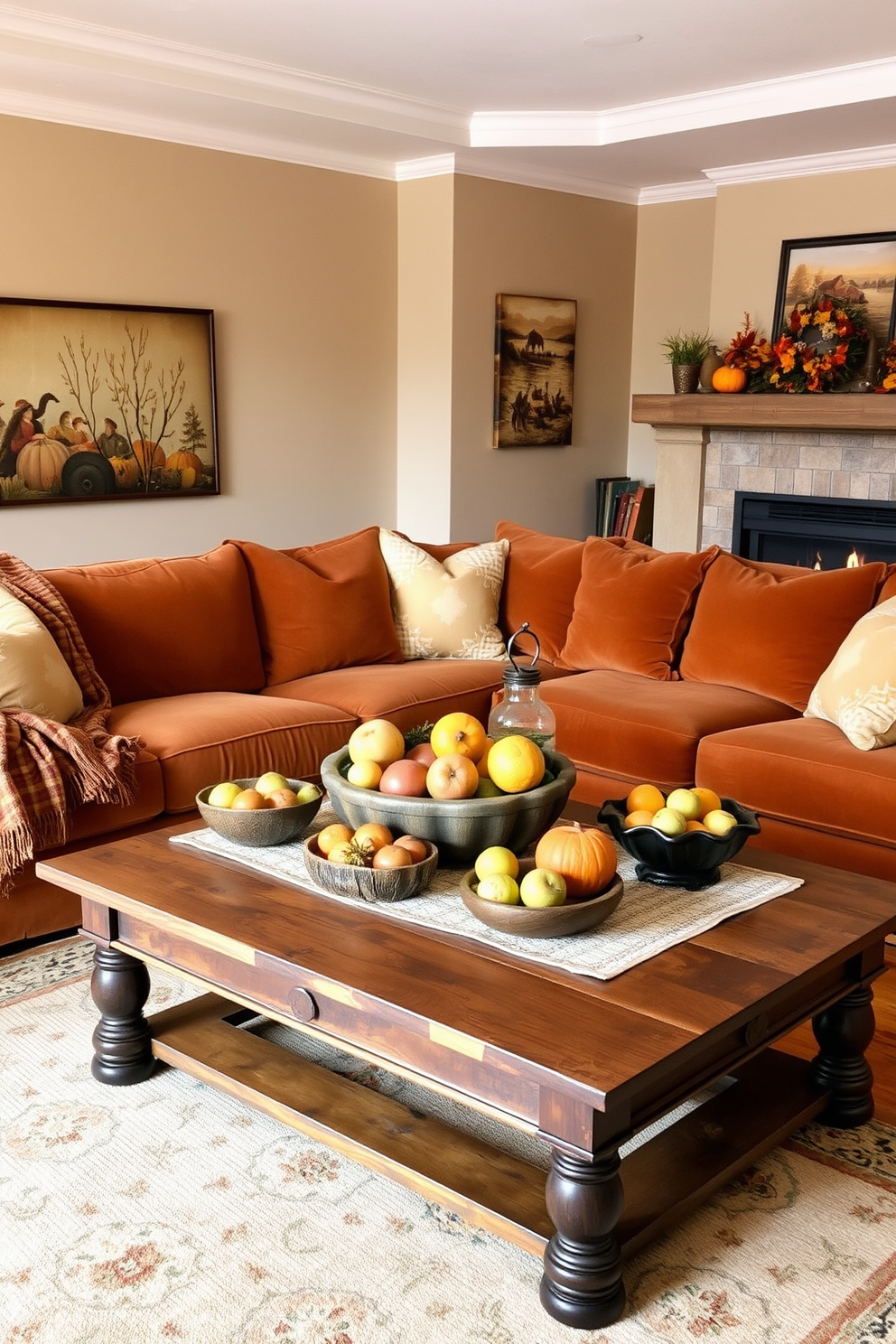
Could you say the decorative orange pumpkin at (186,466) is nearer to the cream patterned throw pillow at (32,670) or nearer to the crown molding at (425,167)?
the crown molding at (425,167)

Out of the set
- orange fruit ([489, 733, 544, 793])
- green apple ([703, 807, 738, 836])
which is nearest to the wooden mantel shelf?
green apple ([703, 807, 738, 836])

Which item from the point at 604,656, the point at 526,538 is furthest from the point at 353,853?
the point at 526,538

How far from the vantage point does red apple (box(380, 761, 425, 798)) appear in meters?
2.22

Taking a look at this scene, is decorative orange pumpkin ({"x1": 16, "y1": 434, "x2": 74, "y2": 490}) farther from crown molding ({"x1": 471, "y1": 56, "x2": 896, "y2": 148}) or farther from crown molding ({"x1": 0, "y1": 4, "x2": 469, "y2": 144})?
crown molding ({"x1": 471, "y1": 56, "x2": 896, "y2": 148})

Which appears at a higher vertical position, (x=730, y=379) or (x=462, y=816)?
(x=730, y=379)

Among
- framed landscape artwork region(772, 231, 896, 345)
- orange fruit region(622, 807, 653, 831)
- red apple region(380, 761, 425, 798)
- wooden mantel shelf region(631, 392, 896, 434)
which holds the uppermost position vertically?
framed landscape artwork region(772, 231, 896, 345)

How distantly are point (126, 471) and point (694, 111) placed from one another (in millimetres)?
2977

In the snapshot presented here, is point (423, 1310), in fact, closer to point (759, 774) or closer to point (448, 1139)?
point (448, 1139)

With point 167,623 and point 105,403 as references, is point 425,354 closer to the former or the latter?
point 105,403

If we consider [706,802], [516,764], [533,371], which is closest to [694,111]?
[533,371]

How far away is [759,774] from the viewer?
3.28m

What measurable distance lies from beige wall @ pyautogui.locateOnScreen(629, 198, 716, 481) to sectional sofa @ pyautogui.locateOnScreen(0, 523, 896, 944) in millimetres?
Answer: 3020

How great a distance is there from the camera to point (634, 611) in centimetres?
414

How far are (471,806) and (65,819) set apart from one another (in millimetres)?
1282
